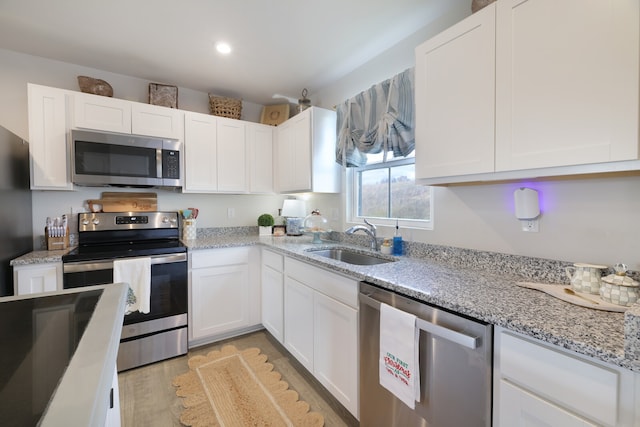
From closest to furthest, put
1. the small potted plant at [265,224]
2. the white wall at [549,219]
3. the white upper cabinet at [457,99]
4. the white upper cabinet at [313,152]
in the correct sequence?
the white wall at [549,219]
the white upper cabinet at [457,99]
the white upper cabinet at [313,152]
the small potted plant at [265,224]

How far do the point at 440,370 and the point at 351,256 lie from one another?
1240mm

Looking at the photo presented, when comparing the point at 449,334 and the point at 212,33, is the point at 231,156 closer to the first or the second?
the point at 212,33

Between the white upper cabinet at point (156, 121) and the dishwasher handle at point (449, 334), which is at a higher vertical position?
the white upper cabinet at point (156, 121)

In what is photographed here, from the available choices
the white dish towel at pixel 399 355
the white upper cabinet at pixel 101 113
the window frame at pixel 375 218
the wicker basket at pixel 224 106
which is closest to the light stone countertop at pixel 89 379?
the white dish towel at pixel 399 355

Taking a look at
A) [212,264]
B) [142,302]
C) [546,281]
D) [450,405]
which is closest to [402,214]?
[546,281]

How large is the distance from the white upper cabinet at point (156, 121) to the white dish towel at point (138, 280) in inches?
44.6

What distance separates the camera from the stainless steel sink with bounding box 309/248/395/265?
207 cm

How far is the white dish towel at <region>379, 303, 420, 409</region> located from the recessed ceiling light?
216 cm

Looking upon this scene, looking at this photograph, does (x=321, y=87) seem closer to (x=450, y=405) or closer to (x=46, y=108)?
(x=46, y=108)

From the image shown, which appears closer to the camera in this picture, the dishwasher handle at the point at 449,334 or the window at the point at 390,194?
the dishwasher handle at the point at 449,334

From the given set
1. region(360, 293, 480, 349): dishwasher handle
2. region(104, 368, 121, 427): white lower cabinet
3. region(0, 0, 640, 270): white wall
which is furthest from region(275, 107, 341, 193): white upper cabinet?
region(104, 368, 121, 427): white lower cabinet

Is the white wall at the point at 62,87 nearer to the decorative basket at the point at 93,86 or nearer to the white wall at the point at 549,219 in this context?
the decorative basket at the point at 93,86

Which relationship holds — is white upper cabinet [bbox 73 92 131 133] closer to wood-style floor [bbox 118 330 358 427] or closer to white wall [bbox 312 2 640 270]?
wood-style floor [bbox 118 330 358 427]

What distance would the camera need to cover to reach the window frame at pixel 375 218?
1930mm
